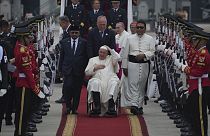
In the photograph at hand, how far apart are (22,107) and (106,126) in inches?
102

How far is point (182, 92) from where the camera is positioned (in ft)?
54.6

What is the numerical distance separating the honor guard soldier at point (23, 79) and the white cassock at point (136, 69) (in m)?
4.19

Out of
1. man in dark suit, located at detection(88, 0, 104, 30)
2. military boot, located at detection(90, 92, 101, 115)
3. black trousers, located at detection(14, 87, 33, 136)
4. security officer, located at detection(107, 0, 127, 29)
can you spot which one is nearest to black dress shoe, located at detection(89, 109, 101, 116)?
military boot, located at detection(90, 92, 101, 115)

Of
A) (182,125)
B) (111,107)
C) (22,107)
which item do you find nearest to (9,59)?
(22,107)

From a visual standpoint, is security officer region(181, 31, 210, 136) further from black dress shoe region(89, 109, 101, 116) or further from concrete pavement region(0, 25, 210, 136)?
black dress shoe region(89, 109, 101, 116)

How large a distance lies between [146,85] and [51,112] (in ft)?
6.51

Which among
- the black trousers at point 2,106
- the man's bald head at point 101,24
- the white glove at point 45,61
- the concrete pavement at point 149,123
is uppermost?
the man's bald head at point 101,24

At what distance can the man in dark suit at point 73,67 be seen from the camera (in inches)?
760

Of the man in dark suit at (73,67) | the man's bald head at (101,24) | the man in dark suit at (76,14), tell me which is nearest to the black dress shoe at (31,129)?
the man in dark suit at (73,67)

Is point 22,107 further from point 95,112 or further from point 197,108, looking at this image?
point 95,112

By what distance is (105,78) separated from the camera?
63.0ft

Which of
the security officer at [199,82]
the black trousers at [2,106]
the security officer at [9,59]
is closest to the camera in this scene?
the security officer at [199,82]

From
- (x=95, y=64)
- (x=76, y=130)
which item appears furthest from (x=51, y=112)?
(x=76, y=130)

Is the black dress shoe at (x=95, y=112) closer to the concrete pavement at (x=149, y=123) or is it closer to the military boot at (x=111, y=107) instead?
the military boot at (x=111, y=107)
